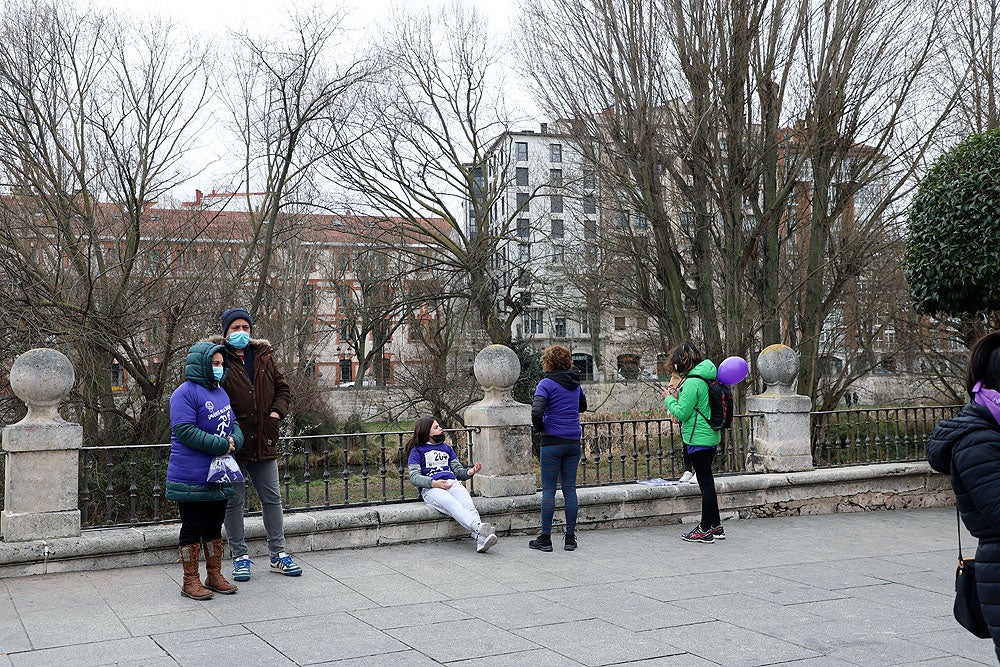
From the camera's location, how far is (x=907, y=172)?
47.9ft

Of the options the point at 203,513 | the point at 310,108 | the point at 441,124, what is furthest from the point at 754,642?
the point at 441,124

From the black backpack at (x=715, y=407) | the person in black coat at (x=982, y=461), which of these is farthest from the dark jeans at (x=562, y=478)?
the person in black coat at (x=982, y=461)

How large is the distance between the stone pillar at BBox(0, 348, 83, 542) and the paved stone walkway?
482mm

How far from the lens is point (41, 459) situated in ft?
22.5

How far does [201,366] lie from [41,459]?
6.29 ft

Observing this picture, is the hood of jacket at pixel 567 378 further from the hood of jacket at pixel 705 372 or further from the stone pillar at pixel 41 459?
the stone pillar at pixel 41 459

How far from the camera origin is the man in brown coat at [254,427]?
6734 mm

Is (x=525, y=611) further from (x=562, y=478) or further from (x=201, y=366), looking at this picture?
(x=201, y=366)

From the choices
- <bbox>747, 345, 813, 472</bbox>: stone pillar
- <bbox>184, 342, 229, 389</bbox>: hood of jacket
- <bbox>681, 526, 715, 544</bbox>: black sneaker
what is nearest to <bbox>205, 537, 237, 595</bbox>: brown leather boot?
<bbox>184, 342, 229, 389</bbox>: hood of jacket

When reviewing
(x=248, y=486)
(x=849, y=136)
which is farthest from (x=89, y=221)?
(x=849, y=136)

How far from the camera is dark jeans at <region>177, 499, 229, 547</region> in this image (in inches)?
237

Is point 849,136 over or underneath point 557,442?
over

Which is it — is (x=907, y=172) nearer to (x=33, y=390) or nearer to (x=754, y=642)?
(x=754, y=642)

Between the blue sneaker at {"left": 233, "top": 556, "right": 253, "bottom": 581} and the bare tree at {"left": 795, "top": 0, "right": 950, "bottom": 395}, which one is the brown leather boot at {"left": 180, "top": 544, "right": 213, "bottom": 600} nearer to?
the blue sneaker at {"left": 233, "top": 556, "right": 253, "bottom": 581}
